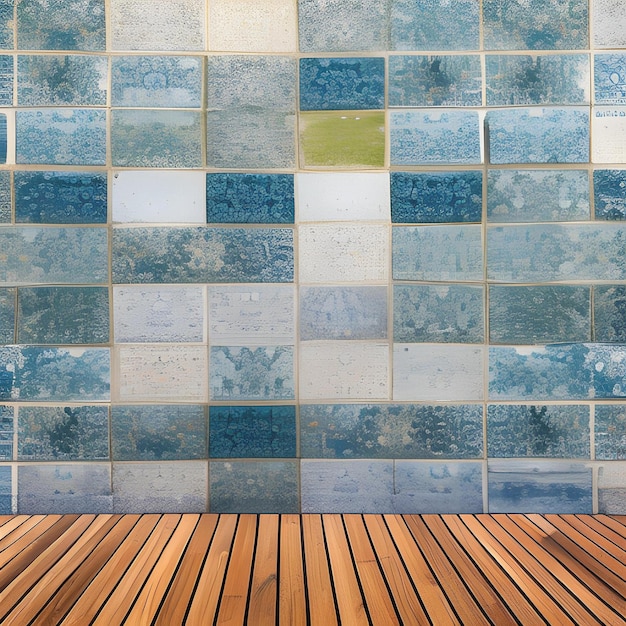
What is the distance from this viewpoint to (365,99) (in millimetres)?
1336

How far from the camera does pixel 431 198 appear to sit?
52.6 inches

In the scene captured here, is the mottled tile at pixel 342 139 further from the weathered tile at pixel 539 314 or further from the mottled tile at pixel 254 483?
the mottled tile at pixel 254 483

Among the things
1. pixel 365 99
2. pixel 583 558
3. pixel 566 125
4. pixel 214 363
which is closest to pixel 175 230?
pixel 214 363

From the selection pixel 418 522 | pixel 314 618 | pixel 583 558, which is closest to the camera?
pixel 314 618

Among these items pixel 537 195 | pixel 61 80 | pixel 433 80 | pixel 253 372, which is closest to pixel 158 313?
pixel 253 372

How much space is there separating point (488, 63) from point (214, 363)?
110 centimetres

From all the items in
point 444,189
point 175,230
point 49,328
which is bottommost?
point 49,328

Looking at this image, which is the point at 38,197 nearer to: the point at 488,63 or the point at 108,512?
the point at 108,512

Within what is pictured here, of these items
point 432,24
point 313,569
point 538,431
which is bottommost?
point 313,569

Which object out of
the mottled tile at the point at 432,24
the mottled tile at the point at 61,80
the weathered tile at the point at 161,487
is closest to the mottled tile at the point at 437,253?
the mottled tile at the point at 432,24

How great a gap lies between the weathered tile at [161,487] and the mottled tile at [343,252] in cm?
61

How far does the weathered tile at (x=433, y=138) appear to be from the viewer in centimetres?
134

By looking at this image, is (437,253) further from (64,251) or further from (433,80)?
(64,251)

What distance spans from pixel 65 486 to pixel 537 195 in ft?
4.95
